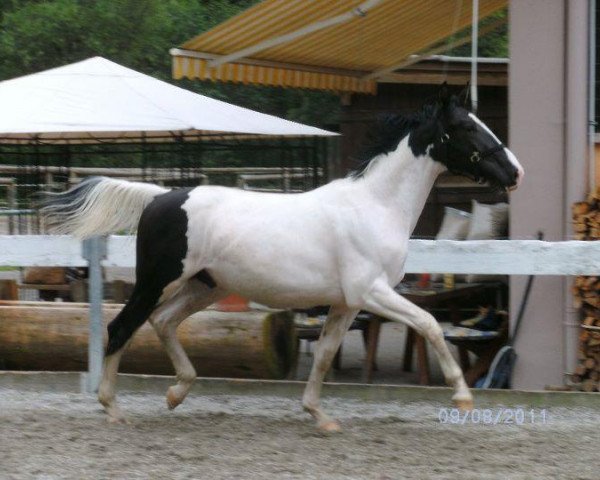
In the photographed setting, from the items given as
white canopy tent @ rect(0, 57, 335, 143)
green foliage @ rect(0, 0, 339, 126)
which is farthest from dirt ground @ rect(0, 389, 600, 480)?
green foliage @ rect(0, 0, 339, 126)

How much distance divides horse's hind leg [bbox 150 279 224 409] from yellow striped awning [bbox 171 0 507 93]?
328 centimetres

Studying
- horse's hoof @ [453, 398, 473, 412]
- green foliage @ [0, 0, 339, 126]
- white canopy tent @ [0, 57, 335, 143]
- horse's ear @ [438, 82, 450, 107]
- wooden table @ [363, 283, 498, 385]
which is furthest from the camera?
green foliage @ [0, 0, 339, 126]

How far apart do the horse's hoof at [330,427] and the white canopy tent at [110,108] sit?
4196 millimetres

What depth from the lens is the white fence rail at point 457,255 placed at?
22.7 feet

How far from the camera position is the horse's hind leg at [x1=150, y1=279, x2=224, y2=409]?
674 cm

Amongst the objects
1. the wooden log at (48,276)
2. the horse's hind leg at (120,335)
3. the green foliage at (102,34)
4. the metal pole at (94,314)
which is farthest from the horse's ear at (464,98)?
the green foliage at (102,34)

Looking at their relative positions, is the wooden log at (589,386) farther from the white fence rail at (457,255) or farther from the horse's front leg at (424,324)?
the horse's front leg at (424,324)

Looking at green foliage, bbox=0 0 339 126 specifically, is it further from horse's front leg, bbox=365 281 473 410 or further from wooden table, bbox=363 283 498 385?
horse's front leg, bbox=365 281 473 410

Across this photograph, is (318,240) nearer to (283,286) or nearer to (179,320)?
(283,286)

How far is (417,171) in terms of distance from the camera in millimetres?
6496

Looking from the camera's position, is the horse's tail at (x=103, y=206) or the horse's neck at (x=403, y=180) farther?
the horse's tail at (x=103, y=206)

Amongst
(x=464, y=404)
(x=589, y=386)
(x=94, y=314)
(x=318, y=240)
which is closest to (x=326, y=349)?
(x=318, y=240)

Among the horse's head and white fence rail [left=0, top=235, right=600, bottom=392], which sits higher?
the horse's head

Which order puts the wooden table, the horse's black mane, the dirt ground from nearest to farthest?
the dirt ground
the horse's black mane
the wooden table
